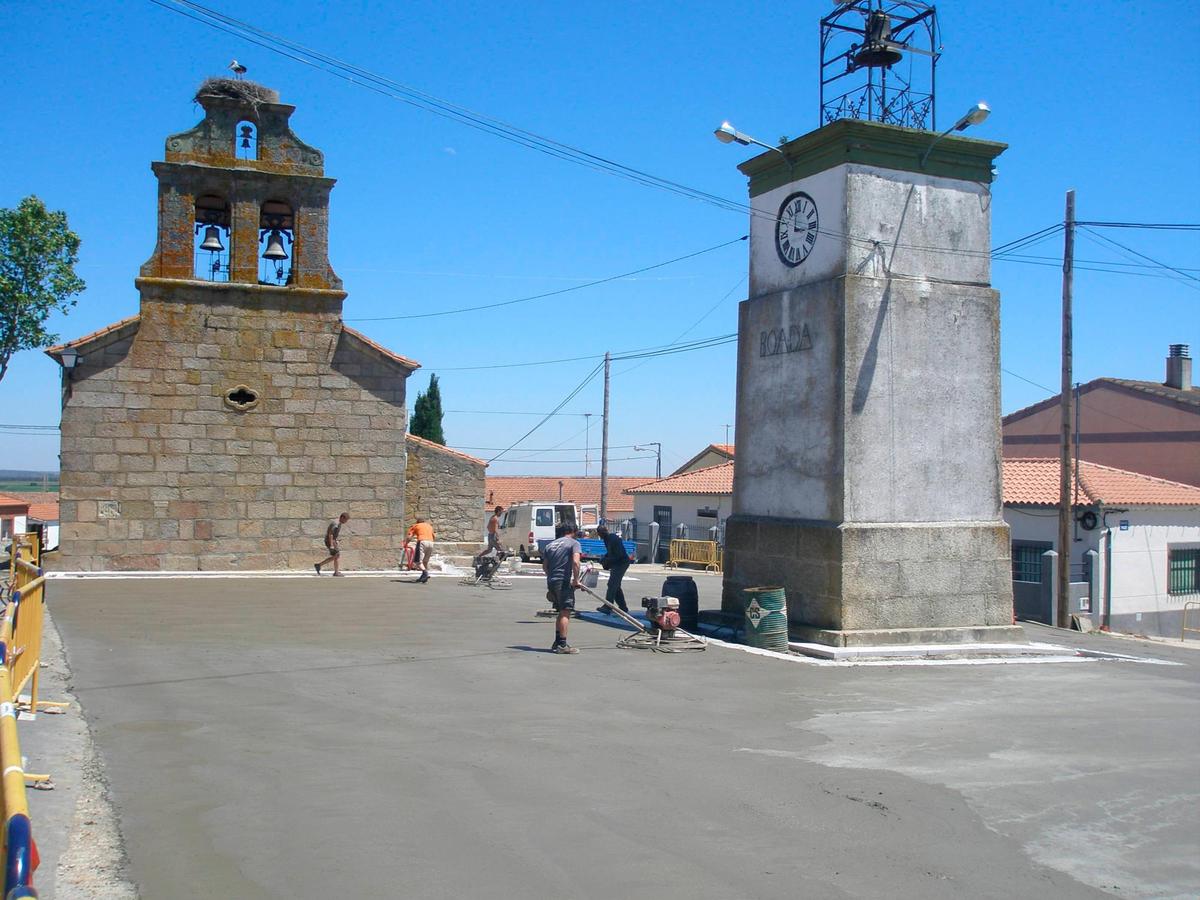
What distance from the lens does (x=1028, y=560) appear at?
27.9 m

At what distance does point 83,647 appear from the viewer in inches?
451

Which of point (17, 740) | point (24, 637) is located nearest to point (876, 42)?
point (24, 637)

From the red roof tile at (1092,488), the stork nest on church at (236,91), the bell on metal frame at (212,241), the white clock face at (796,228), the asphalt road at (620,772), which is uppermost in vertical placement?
the stork nest on church at (236,91)

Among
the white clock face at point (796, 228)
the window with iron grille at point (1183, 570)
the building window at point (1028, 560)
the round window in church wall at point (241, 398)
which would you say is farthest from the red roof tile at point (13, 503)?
the window with iron grille at point (1183, 570)

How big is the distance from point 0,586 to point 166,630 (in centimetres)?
419

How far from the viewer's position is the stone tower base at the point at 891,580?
43.3ft

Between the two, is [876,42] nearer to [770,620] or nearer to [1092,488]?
[770,620]

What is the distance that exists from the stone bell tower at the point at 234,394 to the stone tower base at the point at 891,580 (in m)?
10.7

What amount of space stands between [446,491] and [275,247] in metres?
7.37

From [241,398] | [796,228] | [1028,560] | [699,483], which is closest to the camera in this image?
[796,228]

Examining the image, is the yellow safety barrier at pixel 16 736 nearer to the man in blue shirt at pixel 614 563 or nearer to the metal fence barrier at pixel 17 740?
the metal fence barrier at pixel 17 740

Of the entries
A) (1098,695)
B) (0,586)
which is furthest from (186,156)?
(1098,695)

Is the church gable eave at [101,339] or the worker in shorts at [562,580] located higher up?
the church gable eave at [101,339]

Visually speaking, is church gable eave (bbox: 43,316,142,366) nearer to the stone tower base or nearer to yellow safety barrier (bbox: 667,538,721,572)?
the stone tower base
